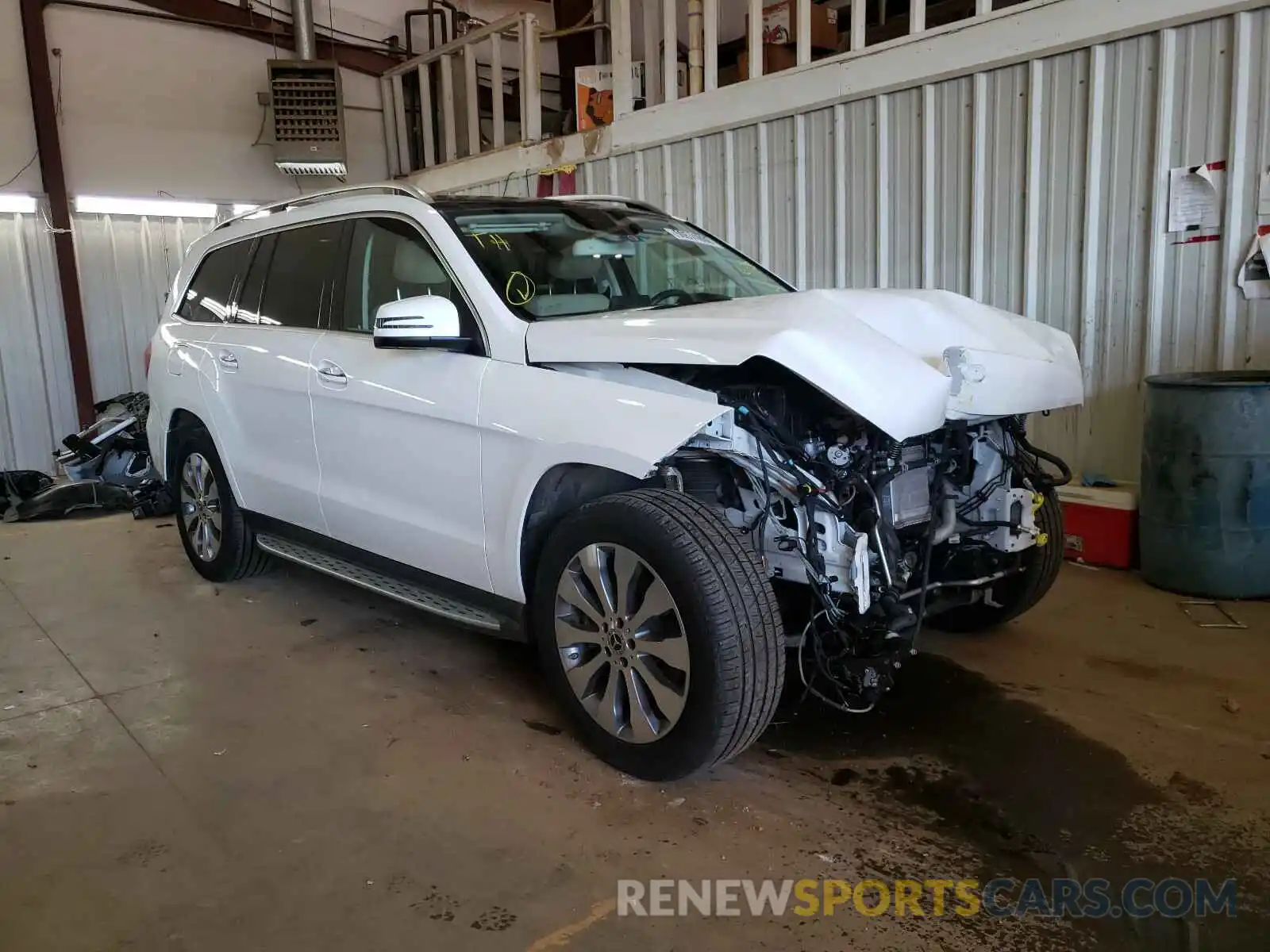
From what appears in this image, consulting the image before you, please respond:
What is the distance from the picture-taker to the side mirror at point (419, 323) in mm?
2830

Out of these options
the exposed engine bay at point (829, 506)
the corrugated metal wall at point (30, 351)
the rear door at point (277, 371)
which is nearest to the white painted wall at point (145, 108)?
the corrugated metal wall at point (30, 351)

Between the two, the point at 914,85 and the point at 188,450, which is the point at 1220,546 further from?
the point at 188,450

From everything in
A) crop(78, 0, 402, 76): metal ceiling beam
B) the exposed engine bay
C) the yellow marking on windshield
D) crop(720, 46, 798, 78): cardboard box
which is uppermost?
crop(78, 0, 402, 76): metal ceiling beam

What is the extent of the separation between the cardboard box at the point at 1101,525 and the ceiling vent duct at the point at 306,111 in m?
7.08

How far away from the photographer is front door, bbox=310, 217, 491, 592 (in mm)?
2965

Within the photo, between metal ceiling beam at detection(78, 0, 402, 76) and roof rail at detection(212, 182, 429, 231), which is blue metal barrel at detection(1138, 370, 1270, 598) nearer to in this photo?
roof rail at detection(212, 182, 429, 231)

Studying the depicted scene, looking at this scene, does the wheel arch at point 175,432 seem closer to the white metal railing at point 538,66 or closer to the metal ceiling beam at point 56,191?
the white metal railing at point 538,66

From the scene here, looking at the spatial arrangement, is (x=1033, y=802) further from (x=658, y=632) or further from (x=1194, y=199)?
(x=1194, y=199)

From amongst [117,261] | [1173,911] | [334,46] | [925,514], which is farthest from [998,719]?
[334,46]

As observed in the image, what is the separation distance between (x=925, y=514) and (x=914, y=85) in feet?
11.7

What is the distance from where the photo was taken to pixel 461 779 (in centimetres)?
269

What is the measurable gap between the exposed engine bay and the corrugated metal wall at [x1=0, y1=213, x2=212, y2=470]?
25.3 ft

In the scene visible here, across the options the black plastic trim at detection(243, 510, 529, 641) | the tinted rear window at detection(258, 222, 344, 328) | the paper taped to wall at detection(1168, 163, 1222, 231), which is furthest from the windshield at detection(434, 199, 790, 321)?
the paper taped to wall at detection(1168, 163, 1222, 231)

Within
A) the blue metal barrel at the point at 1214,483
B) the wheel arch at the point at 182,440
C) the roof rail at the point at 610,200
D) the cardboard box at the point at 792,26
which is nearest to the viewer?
the roof rail at the point at 610,200
